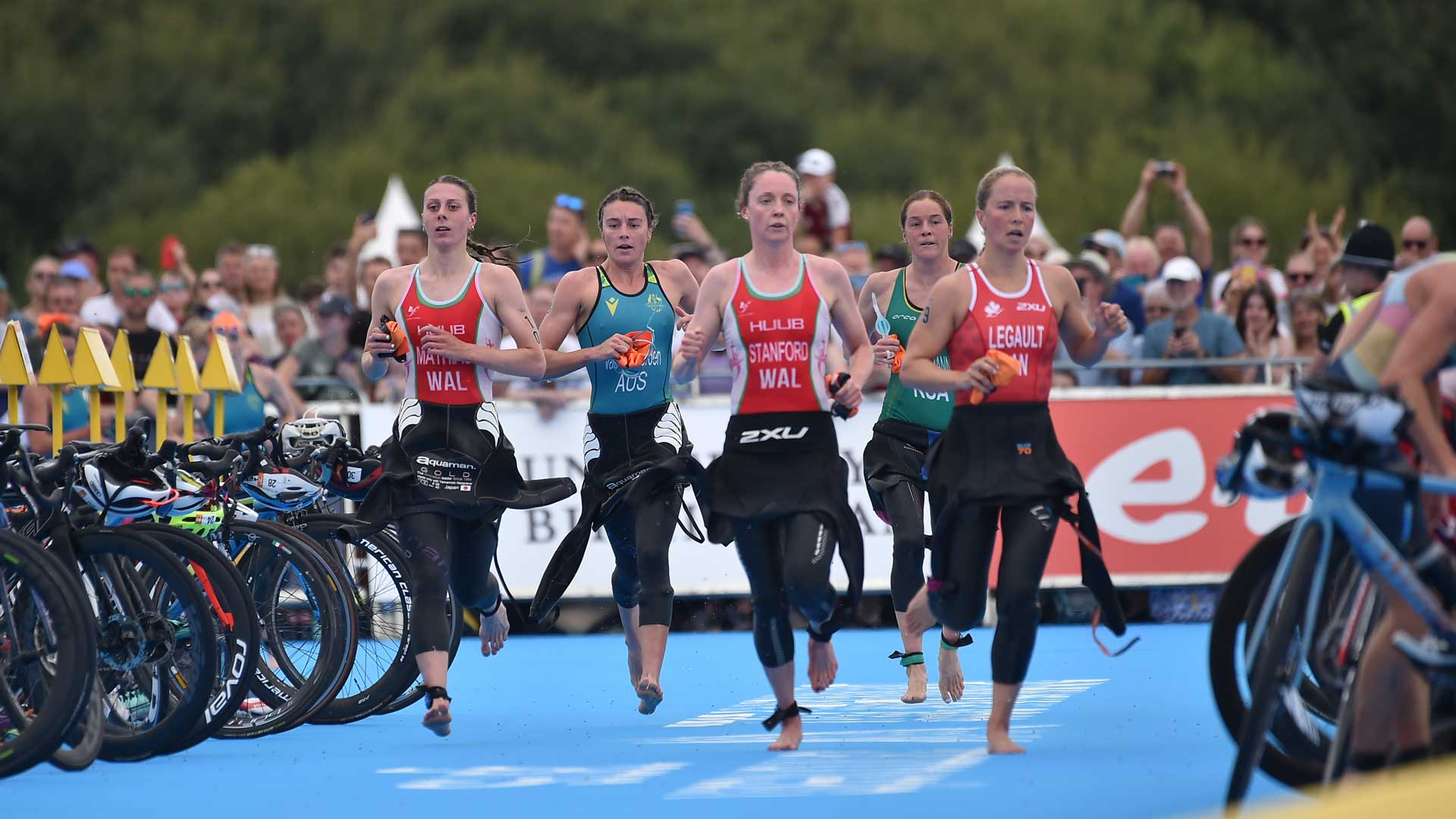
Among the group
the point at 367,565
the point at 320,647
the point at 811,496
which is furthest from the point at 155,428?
the point at 811,496

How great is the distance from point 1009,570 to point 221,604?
3097 mm

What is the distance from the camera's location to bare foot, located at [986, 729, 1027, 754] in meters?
7.90

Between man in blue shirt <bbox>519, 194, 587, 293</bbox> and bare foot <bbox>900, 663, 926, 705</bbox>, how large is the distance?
5688 mm

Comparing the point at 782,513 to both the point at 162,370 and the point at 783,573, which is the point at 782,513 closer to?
the point at 783,573

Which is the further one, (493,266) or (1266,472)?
(493,266)

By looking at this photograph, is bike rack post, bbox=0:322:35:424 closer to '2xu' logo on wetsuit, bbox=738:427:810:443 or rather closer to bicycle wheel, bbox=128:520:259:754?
bicycle wheel, bbox=128:520:259:754

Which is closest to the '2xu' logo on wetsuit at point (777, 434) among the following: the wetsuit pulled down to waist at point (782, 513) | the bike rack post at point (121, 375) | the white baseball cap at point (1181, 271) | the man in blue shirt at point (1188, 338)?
the wetsuit pulled down to waist at point (782, 513)

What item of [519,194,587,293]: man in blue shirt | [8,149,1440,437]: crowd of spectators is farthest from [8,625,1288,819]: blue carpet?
[519,194,587,293]: man in blue shirt

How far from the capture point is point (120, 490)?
807 cm

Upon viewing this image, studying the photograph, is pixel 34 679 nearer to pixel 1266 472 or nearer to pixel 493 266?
pixel 493 266

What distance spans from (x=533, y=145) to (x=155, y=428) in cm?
3948

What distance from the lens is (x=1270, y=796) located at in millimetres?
6633

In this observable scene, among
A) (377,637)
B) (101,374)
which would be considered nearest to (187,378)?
(101,374)

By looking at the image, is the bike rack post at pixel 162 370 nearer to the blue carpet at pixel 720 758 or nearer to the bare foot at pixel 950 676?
the blue carpet at pixel 720 758
